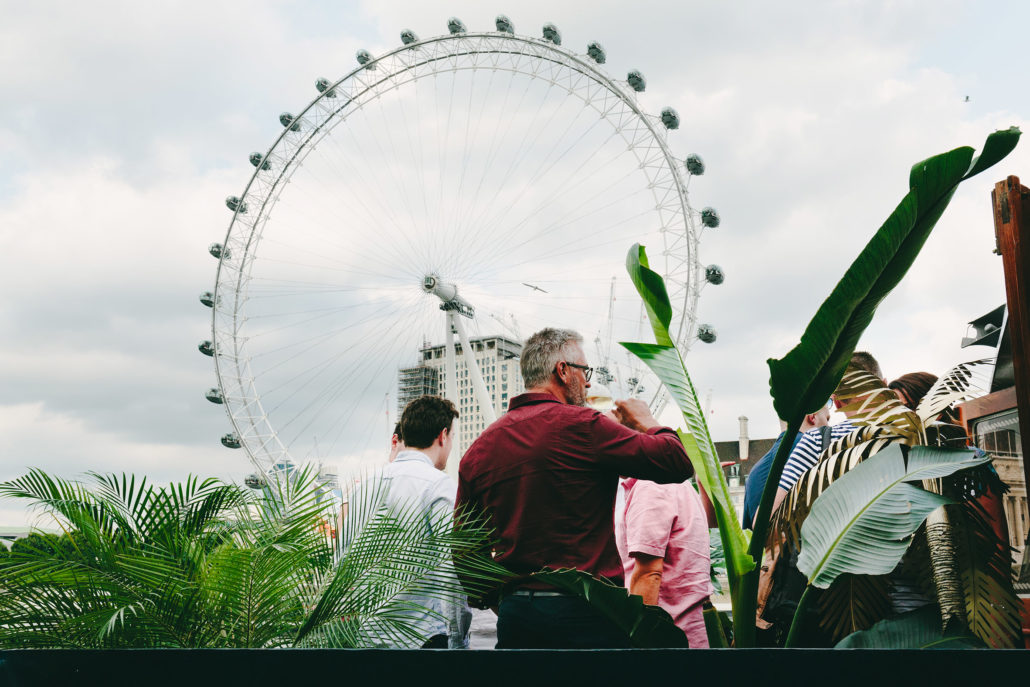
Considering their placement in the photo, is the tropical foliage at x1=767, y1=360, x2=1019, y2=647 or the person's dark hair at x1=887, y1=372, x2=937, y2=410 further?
the person's dark hair at x1=887, y1=372, x2=937, y2=410

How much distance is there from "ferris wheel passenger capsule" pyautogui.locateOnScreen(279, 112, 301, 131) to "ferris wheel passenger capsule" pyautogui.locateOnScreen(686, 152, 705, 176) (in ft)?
34.8

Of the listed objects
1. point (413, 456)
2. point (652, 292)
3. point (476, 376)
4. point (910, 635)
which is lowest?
point (910, 635)

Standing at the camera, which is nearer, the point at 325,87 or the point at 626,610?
the point at 626,610

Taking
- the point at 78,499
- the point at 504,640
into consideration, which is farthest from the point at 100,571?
the point at 504,640

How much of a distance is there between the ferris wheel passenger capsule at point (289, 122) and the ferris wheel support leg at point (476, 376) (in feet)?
23.7

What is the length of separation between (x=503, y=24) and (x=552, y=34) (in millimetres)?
1403

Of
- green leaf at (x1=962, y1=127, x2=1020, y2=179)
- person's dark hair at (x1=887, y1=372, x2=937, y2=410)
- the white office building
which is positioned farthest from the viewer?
the white office building

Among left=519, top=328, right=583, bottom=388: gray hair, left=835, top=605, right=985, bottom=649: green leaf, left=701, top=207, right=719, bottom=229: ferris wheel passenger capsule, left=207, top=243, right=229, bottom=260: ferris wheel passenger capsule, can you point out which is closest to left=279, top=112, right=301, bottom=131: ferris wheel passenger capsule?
left=207, top=243, right=229, bottom=260: ferris wheel passenger capsule

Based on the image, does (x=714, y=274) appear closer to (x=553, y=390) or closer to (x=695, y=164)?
(x=695, y=164)

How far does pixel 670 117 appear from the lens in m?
18.1
